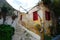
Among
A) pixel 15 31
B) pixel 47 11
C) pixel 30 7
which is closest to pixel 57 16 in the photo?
→ pixel 47 11

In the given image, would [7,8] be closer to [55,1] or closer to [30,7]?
[30,7]

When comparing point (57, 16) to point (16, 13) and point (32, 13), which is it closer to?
point (32, 13)

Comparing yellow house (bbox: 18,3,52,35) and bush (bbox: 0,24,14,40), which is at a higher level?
yellow house (bbox: 18,3,52,35)

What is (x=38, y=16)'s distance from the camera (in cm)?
478

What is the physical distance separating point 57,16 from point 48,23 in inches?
9.2

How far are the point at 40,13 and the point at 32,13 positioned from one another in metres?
0.16

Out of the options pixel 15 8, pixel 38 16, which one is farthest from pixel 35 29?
pixel 15 8

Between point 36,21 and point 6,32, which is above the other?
point 36,21

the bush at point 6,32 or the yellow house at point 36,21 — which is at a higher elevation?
the yellow house at point 36,21

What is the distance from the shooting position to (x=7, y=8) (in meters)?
4.77

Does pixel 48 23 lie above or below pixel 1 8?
below

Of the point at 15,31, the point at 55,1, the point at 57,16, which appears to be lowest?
the point at 15,31

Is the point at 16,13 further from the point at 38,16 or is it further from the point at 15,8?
the point at 38,16

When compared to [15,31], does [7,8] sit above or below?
above
